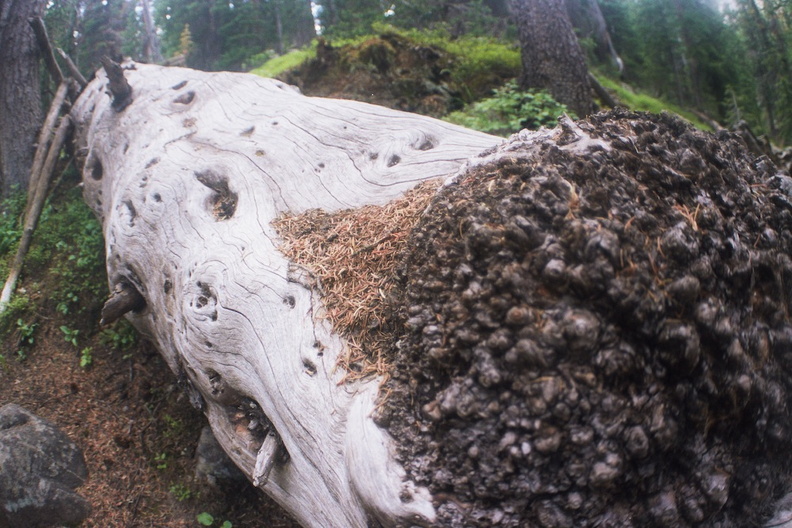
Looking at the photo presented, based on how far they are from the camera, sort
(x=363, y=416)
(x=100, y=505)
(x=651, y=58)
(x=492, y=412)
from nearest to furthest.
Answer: (x=492, y=412) < (x=363, y=416) < (x=100, y=505) < (x=651, y=58)

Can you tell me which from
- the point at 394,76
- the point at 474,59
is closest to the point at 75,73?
the point at 394,76

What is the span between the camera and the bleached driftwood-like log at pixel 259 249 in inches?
109

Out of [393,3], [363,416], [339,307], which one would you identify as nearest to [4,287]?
[339,307]

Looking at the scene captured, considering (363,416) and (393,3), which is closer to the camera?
(363,416)

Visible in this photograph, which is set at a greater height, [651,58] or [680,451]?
[651,58]

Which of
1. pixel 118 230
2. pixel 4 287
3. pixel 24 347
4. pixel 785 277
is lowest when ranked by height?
pixel 24 347

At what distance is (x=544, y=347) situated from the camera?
205 cm

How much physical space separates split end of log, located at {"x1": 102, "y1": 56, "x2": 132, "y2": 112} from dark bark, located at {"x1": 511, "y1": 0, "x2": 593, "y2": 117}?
5.63 meters

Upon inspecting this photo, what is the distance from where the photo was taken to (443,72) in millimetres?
8477

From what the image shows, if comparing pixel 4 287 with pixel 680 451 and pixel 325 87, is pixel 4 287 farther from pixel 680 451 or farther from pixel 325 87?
pixel 680 451

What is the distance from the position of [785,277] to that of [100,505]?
511 centimetres

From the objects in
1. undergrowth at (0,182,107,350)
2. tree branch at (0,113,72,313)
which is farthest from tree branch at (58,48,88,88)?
undergrowth at (0,182,107,350)

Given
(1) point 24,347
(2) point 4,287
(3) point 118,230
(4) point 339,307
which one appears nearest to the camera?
(4) point 339,307

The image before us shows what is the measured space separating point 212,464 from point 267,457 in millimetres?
1717
